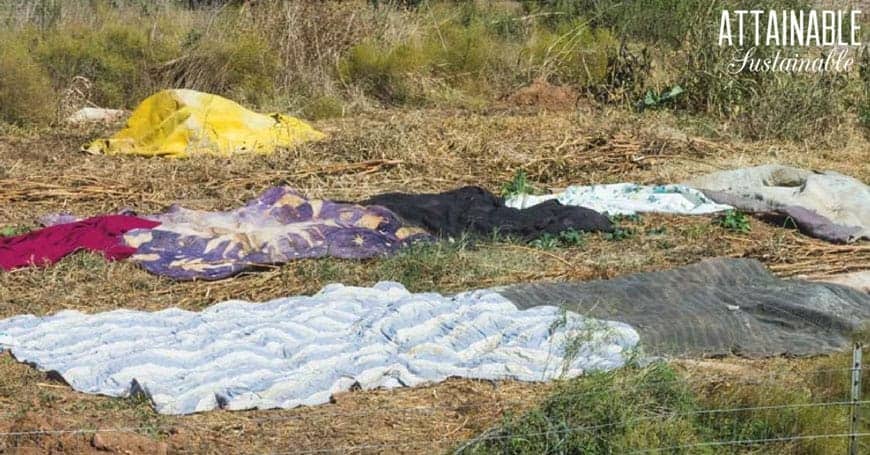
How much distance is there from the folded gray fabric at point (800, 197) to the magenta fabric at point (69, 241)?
387 centimetres

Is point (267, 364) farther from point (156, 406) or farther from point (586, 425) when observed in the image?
point (586, 425)

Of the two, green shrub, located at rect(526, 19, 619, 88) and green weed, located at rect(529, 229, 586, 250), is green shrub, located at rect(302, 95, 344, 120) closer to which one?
green shrub, located at rect(526, 19, 619, 88)

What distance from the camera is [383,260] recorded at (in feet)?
21.9

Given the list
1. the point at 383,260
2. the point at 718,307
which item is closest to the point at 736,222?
the point at 718,307

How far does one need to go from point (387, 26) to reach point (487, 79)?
4.44 feet

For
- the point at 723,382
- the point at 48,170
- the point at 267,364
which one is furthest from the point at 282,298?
the point at 48,170

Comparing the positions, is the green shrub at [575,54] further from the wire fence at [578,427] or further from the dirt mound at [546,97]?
the wire fence at [578,427]

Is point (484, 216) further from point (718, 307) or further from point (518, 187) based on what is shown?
point (718, 307)

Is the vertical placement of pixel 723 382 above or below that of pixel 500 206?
above

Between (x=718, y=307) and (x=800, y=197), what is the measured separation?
2590 millimetres

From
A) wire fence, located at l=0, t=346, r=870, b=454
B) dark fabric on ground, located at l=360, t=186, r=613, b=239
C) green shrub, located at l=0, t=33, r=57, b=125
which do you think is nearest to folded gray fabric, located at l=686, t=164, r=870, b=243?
dark fabric on ground, located at l=360, t=186, r=613, b=239

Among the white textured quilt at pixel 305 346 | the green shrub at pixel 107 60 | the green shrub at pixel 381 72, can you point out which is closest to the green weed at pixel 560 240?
the white textured quilt at pixel 305 346

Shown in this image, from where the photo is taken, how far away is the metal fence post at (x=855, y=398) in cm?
→ 378

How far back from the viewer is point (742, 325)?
5492 millimetres
